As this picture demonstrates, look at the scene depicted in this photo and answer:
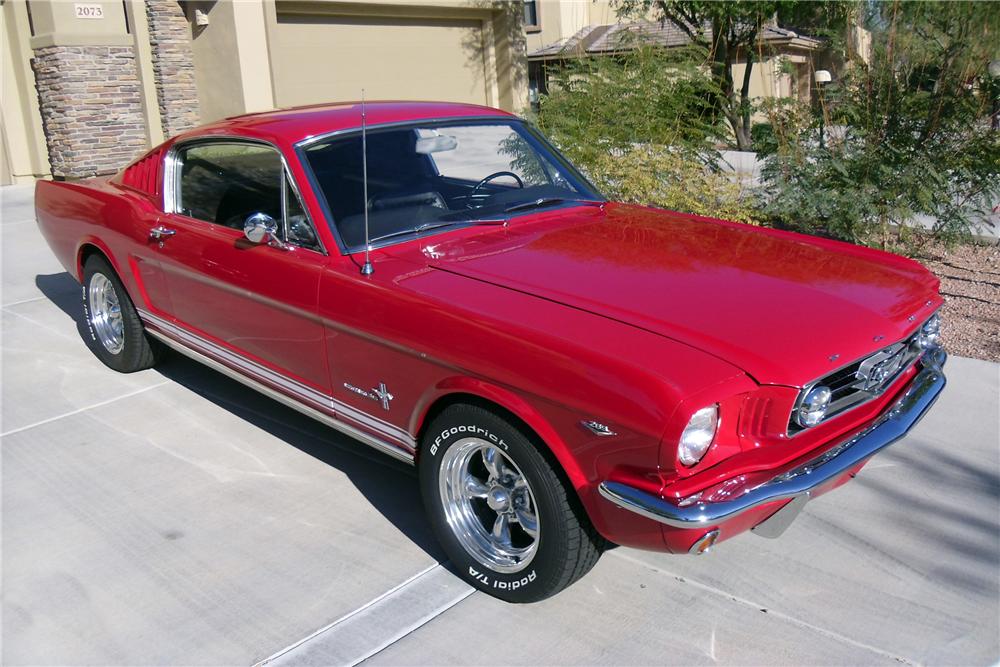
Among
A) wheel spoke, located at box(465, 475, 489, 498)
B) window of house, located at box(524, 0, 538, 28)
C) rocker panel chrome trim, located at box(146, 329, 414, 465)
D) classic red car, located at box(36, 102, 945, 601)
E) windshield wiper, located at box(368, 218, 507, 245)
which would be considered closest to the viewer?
classic red car, located at box(36, 102, 945, 601)

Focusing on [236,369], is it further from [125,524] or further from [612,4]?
[612,4]

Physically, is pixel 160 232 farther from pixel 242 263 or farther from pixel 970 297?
pixel 970 297

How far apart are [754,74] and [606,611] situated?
81.0 feet

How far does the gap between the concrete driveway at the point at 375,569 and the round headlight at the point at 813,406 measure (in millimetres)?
766

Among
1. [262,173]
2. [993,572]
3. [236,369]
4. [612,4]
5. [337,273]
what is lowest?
[993,572]

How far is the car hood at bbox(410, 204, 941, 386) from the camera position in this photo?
9.58ft

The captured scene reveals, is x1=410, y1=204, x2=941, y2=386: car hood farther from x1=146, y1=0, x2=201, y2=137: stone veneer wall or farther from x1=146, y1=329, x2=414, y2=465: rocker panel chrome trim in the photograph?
x1=146, y1=0, x2=201, y2=137: stone veneer wall

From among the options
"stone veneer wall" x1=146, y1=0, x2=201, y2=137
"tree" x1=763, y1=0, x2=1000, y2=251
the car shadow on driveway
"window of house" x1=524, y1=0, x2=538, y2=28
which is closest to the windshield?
the car shadow on driveway

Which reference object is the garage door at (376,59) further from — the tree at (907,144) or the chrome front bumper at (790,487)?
the chrome front bumper at (790,487)

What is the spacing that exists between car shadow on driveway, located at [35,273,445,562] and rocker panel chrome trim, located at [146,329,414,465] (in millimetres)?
345

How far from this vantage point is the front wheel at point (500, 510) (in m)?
2.96

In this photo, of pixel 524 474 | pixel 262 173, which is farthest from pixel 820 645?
pixel 262 173

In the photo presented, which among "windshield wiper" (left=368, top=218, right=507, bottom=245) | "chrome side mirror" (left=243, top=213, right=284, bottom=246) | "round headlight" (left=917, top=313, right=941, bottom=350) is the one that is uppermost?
"chrome side mirror" (left=243, top=213, right=284, bottom=246)

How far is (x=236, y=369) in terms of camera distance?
14.5 ft
